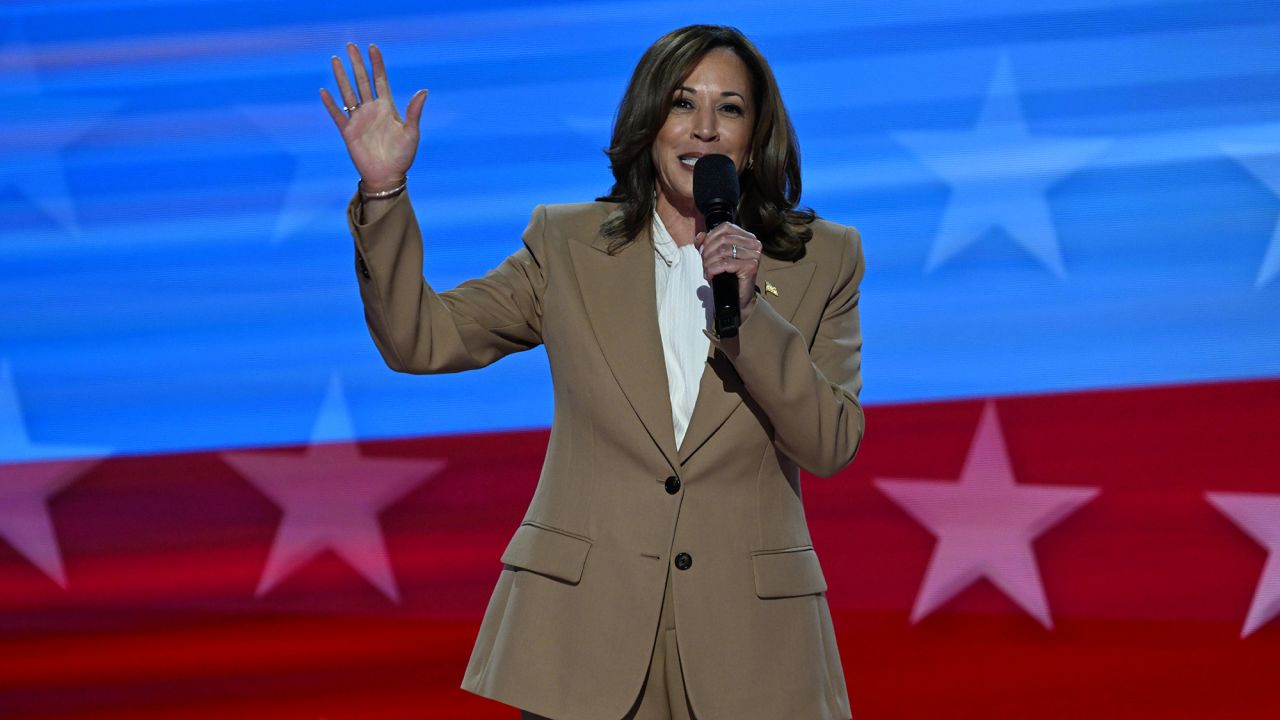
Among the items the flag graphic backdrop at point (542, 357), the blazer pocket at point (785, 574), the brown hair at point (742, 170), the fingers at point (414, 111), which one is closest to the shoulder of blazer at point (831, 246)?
the brown hair at point (742, 170)

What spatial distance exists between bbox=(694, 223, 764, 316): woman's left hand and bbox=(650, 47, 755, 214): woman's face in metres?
0.29

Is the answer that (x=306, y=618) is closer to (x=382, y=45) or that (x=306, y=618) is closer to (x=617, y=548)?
(x=382, y=45)

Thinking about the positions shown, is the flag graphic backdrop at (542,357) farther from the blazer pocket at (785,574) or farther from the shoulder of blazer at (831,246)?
the blazer pocket at (785,574)

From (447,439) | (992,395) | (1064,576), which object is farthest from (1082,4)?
(447,439)

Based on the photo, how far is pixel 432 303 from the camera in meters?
1.57

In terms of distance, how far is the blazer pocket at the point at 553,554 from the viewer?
152cm

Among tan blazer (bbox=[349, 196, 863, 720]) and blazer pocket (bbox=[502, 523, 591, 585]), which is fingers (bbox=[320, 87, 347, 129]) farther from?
blazer pocket (bbox=[502, 523, 591, 585])

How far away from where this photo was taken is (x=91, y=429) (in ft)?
10.1

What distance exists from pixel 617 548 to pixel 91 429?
1.96 m

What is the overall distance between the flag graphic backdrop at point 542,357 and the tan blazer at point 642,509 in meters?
1.34

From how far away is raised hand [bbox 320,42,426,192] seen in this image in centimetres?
151

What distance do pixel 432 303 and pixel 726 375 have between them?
1.12ft

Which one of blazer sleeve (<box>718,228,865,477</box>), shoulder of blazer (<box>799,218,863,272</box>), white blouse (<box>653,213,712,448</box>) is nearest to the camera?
blazer sleeve (<box>718,228,865,477</box>)

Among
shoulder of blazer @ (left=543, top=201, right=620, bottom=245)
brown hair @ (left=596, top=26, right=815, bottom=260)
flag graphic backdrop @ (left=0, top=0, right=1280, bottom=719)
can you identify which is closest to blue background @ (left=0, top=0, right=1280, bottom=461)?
flag graphic backdrop @ (left=0, top=0, right=1280, bottom=719)
